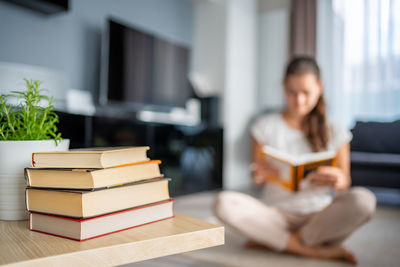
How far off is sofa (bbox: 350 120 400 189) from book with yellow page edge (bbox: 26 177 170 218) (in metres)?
2.40

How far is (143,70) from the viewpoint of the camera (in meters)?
2.46

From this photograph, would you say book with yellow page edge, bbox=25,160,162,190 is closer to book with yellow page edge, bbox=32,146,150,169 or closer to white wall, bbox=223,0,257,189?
book with yellow page edge, bbox=32,146,150,169

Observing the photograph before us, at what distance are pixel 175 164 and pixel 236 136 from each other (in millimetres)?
950

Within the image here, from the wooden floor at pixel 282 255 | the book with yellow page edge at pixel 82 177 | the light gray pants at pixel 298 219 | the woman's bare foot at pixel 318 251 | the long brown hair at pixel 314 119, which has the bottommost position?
the wooden floor at pixel 282 255

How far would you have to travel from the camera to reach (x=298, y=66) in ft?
4.69

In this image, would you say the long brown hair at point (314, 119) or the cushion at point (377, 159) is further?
the cushion at point (377, 159)

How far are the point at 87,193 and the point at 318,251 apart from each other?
1.08 metres

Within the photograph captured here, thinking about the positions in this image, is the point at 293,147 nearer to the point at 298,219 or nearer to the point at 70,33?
the point at 298,219

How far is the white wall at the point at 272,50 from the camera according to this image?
337 centimetres

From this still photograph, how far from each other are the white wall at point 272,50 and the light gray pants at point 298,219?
2.17 metres

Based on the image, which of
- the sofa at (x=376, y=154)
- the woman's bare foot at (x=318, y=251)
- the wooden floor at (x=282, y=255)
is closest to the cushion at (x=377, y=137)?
the sofa at (x=376, y=154)

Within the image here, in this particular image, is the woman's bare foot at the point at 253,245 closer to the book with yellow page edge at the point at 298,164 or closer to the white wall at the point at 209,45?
the book with yellow page edge at the point at 298,164

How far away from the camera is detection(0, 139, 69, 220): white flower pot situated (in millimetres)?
464

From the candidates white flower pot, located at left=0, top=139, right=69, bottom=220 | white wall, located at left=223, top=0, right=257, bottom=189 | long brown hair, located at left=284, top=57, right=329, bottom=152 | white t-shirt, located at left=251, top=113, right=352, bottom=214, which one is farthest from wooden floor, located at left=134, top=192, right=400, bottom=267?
white wall, located at left=223, top=0, right=257, bottom=189
